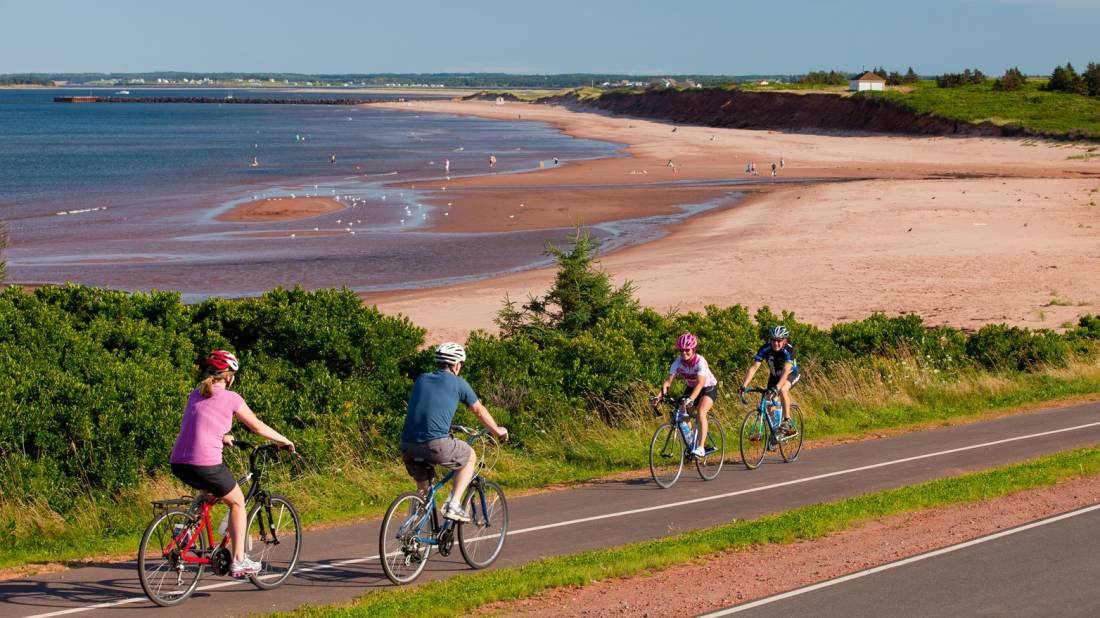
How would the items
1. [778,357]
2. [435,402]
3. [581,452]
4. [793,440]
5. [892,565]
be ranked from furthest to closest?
[793,440], [581,452], [778,357], [892,565], [435,402]

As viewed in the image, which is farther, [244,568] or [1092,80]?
[1092,80]

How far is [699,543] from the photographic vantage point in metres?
10.5

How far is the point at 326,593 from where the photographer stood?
9.28 meters

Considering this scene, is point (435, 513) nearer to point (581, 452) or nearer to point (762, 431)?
point (581, 452)

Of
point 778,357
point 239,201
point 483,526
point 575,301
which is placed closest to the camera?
point 483,526

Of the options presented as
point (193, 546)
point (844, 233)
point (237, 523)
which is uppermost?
point (844, 233)

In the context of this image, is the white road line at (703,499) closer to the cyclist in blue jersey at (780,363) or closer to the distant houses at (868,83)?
the cyclist in blue jersey at (780,363)

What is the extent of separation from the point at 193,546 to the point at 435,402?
6.88ft

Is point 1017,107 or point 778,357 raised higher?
point 1017,107

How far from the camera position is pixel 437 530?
31.9 ft

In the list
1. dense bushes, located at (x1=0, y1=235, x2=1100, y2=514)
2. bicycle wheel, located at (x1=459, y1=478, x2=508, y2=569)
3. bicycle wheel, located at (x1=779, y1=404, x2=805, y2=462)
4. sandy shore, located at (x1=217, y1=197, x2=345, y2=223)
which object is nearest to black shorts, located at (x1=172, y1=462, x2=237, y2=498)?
bicycle wheel, located at (x1=459, y1=478, x2=508, y2=569)

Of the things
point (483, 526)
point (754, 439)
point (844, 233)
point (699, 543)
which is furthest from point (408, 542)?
point (844, 233)

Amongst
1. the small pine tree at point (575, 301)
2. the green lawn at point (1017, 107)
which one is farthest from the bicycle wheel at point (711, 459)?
the green lawn at point (1017, 107)

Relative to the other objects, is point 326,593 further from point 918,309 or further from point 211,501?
point 918,309
